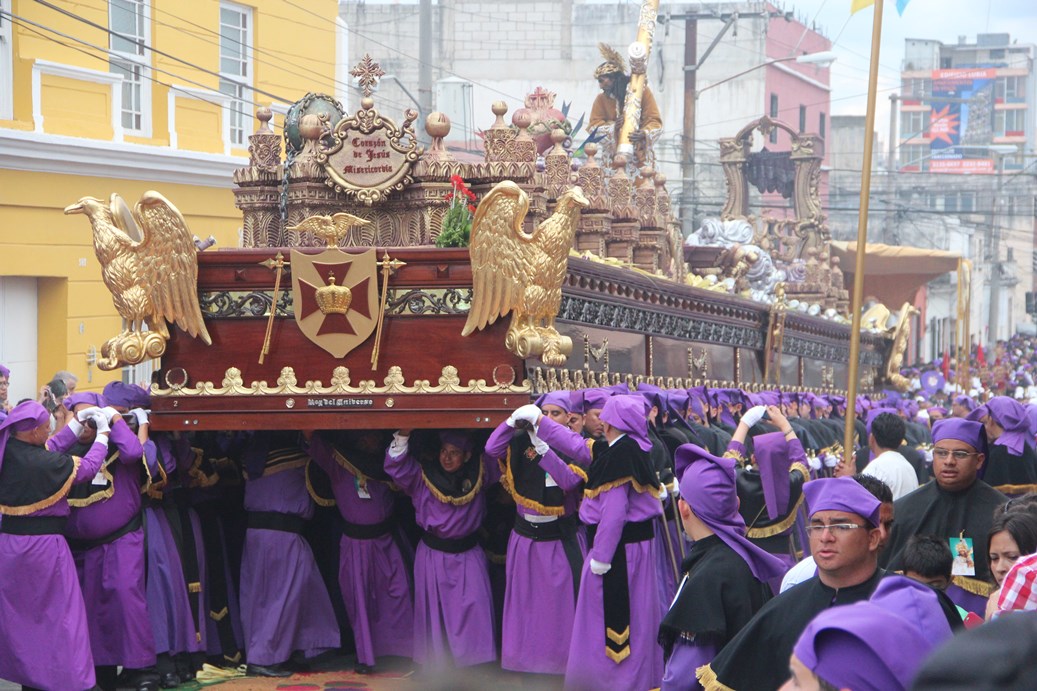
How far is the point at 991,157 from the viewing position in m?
70.9

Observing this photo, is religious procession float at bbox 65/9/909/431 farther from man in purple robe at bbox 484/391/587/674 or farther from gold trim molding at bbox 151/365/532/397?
man in purple robe at bbox 484/391/587/674

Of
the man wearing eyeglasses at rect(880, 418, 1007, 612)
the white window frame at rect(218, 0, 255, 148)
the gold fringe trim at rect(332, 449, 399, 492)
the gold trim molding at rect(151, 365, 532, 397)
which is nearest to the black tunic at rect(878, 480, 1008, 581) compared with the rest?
the man wearing eyeglasses at rect(880, 418, 1007, 612)

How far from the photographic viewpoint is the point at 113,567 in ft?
29.3

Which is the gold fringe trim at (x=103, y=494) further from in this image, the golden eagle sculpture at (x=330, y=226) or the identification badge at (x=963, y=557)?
the identification badge at (x=963, y=557)

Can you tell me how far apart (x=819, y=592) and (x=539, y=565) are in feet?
14.9

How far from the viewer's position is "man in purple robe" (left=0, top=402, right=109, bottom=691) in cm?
836

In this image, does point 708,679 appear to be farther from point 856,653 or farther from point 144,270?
point 144,270

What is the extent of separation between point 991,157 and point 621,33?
1438 inches

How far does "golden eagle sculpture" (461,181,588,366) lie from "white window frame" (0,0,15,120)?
7.74m

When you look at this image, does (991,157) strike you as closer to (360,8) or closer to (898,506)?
(360,8)

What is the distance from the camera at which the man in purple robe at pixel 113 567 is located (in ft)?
29.1

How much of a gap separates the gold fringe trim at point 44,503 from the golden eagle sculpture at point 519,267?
95.0 inches

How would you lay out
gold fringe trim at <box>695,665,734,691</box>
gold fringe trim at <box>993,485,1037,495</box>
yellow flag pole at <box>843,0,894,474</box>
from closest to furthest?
gold fringe trim at <box>695,665,734,691</box>, yellow flag pole at <box>843,0,894,474</box>, gold fringe trim at <box>993,485,1037,495</box>

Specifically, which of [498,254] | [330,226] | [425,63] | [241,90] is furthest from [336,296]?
[241,90]
